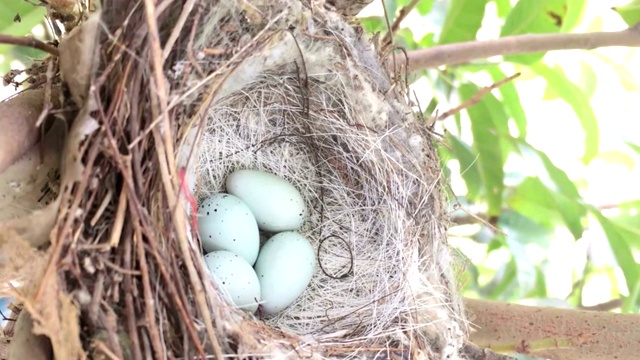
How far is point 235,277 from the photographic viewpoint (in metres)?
0.91

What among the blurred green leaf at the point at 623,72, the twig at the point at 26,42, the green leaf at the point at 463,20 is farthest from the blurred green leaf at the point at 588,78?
the twig at the point at 26,42

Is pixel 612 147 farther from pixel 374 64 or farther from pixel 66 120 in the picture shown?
pixel 66 120

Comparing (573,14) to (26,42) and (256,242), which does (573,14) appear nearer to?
(256,242)

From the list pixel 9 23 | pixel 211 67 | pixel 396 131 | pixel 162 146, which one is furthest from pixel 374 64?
pixel 9 23

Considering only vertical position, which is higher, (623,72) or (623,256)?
(623,72)

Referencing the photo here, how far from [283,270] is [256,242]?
62 millimetres

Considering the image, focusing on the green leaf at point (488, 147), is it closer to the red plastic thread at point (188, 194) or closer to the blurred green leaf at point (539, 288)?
the blurred green leaf at point (539, 288)

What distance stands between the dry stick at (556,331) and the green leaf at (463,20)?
2.01 ft

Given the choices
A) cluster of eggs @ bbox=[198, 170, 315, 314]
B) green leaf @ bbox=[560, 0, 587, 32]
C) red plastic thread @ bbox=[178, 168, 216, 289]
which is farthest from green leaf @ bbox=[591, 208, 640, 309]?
red plastic thread @ bbox=[178, 168, 216, 289]

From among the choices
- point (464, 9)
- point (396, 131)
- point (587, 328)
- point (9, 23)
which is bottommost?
point (587, 328)

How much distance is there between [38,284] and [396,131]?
60cm

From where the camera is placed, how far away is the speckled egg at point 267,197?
1056mm

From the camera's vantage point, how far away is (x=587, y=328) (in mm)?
976

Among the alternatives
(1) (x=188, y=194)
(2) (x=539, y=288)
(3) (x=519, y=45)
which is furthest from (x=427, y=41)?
(1) (x=188, y=194)
